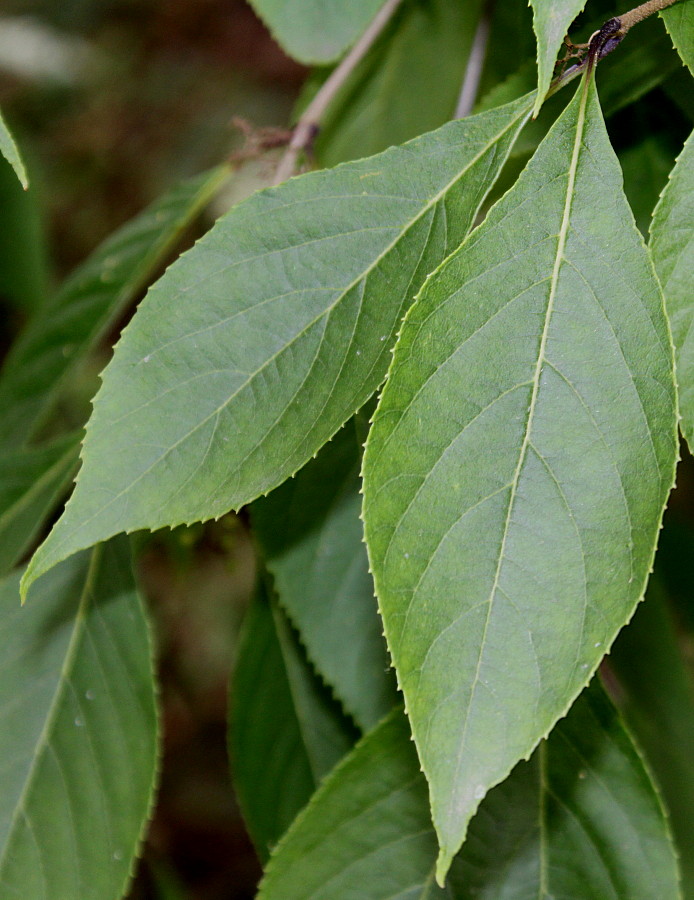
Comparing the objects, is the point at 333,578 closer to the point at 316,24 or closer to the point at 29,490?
the point at 29,490

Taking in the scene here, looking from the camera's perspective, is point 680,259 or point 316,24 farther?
point 316,24

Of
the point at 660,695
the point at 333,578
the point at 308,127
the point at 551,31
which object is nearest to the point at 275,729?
the point at 333,578

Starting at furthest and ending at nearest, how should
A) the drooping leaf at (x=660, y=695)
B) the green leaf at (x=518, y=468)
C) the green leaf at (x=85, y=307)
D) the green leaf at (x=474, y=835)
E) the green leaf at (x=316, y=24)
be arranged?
the drooping leaf at (x=660, y=695)
the green leaf at (x=85, y=307)
the green leaf at (x=316, y=24)
the green leaf at (x=474, y=835)
the green leaf at (x=518, y=468)

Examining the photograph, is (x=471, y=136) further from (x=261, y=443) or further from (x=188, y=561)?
(x=188, y=561)

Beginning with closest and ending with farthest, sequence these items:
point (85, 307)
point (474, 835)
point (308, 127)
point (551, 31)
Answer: point (551, 31), point (474, 835), point (308, 127), point (85, 307)

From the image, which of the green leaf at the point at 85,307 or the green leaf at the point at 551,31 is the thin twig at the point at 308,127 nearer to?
the green leaf at the point at 85,307

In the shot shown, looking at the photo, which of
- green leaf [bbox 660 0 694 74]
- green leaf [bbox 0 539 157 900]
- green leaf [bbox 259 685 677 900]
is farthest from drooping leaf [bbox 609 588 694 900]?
green leaf [bbox 660 0 694 74]

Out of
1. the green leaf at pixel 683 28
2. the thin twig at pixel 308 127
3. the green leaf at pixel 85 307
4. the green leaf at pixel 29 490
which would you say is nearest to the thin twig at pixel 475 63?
the thin twig at pixel 308 127
